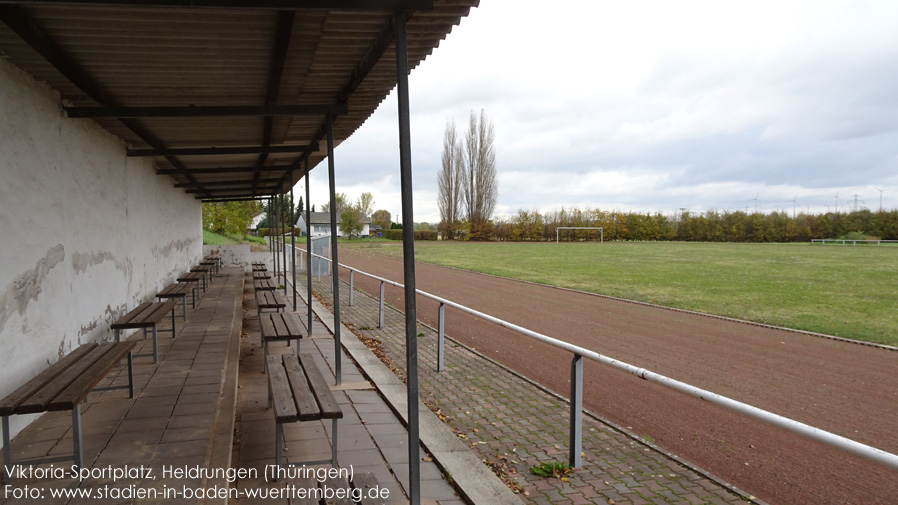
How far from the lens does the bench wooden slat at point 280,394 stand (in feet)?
10.6

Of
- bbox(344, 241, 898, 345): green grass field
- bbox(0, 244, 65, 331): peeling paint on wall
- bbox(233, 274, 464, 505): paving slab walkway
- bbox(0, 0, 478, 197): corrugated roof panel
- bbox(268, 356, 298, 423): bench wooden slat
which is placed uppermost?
bbox(0, 0, 478, 197): corrugated roof panel

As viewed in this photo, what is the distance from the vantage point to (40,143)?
4.20 meters

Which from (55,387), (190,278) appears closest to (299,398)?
(55,387)

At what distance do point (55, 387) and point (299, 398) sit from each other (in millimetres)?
1354

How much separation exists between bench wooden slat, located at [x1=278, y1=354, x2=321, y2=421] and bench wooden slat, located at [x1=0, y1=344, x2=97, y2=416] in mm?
1413

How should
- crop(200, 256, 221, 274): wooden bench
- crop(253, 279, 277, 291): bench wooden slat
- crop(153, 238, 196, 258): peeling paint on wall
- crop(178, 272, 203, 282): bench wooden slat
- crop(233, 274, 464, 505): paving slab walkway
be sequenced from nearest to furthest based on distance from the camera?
crop(233, 274, 464, 505): paving slab walkway → crop(153, 238, 196, 258): peeling paint on wall → crop(253, 279, 277, 291): bench wooden slat → crop(178, 272, 203, 282): bench wooden slat → crop(200, 256, 221, 274): wooden bench

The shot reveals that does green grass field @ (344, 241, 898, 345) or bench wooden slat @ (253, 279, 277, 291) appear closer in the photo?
bench wooden slat @ (253, 279, 277, 291)

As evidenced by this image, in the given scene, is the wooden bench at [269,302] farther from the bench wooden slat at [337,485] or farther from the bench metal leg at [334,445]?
the bench wooden slat at [337,485]

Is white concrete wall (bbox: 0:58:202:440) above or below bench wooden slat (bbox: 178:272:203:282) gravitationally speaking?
above

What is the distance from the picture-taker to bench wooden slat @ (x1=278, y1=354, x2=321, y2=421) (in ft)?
10.7

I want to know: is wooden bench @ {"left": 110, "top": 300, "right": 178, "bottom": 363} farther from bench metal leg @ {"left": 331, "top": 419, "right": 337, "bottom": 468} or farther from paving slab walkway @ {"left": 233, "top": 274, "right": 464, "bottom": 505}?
bench metal leg @ {"left": 331, "top": 419, "right": 337, "bottom": 468}

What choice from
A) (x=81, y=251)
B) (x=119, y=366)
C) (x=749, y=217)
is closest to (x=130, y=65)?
(x=81, y=251)

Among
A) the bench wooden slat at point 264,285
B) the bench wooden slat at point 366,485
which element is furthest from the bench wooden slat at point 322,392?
the bench wooden slat at point 264,285

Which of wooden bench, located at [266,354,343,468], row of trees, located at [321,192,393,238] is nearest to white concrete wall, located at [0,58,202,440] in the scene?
wooden bench, located at [266,354,343,468]
